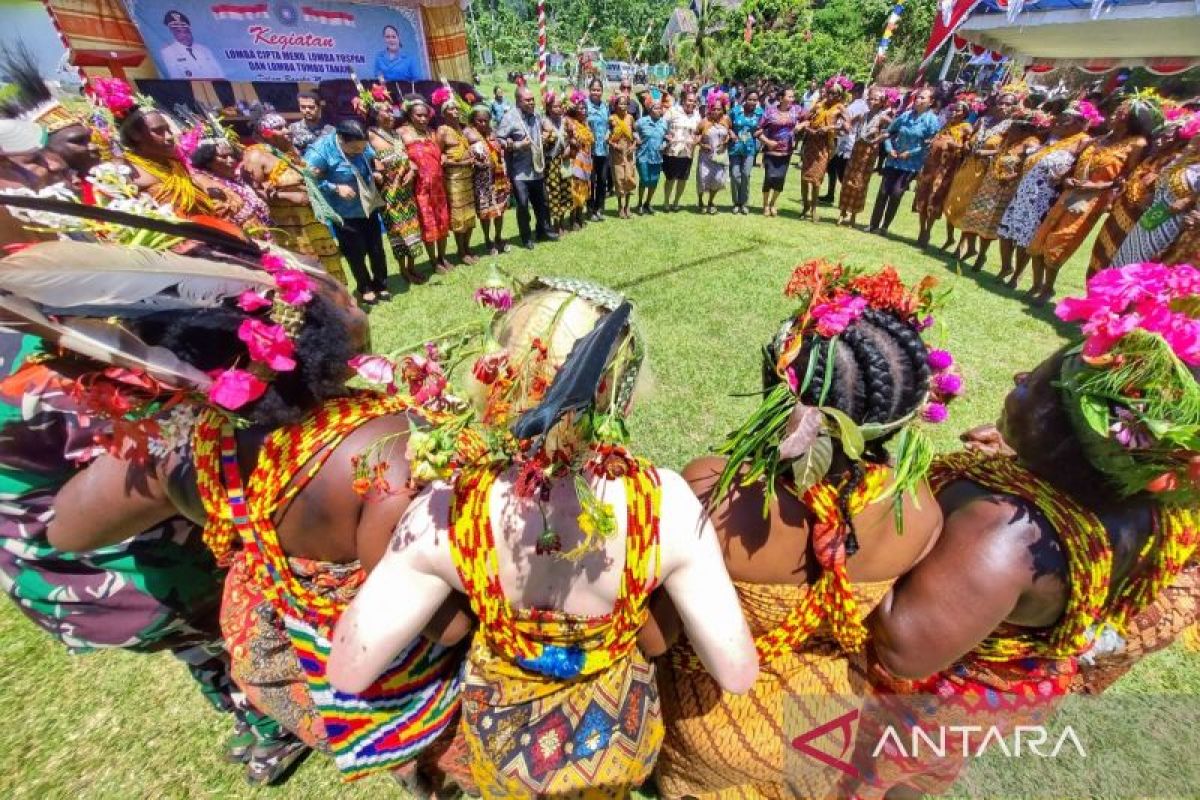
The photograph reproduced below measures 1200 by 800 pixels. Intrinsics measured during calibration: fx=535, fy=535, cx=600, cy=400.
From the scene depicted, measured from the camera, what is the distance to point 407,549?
1063 mm

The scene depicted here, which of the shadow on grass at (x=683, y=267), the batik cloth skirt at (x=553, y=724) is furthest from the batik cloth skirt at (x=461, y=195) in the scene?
the batik cloth skirt at (x=553, y=724)

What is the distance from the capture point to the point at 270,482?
1.21 metres

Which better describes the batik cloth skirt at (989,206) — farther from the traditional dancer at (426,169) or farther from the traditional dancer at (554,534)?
the traditional dancer at (554,534)

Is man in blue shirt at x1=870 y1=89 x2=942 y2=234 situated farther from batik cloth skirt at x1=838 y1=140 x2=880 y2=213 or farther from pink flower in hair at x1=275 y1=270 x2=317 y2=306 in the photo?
pink flower in hair at x1=275 y1=270 x2=317 y2=306

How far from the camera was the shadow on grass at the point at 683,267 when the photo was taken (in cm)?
639

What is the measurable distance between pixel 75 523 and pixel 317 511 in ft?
2.14

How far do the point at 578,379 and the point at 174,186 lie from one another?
353cm

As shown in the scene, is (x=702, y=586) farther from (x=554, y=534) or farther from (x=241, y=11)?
(x=241, y=11)

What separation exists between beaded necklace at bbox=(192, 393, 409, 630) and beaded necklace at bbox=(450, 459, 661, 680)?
354mm

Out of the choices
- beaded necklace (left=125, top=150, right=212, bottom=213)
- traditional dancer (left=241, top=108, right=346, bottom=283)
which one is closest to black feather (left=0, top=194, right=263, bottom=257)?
beaded necklace (left=125, top=150, right=212, bottom=213)

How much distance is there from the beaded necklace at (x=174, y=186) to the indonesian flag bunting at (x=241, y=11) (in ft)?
31.5

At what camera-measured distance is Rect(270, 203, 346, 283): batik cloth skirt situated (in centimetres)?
498

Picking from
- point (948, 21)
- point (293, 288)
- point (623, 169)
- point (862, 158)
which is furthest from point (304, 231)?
point (948, 21)

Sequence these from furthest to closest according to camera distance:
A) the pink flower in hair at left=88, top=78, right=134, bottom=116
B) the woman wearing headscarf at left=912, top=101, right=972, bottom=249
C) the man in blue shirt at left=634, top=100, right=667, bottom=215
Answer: the man in blue shirt at left=634, top=100, right=667, bottom=215 < the woman wearing headscarf at left=912, top=101, right=972, bottom=249 < the pink flower in hair at left=88, top=78, right=134, bottom=116
